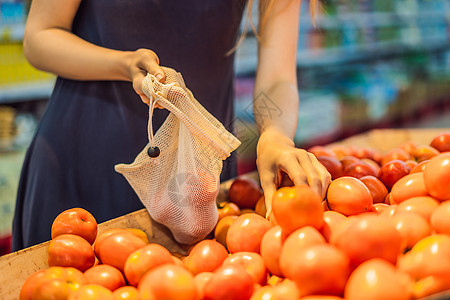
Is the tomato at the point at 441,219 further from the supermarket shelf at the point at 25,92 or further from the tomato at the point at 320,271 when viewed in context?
the supermarket shelf at the point at 25,92

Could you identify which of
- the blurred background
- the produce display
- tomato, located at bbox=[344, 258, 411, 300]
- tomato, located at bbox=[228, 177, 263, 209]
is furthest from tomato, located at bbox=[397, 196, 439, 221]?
the blurred background

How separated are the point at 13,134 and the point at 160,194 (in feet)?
6.71

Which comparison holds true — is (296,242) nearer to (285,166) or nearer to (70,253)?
(285,166)

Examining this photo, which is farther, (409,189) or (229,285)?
(409,189)

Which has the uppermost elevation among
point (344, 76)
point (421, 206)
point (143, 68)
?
point (143, 68)

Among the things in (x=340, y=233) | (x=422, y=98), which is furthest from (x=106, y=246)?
(x=422, y=98)

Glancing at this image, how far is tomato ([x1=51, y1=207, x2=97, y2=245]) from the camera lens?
37.8 inches

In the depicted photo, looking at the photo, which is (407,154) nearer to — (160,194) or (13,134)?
(160,194)

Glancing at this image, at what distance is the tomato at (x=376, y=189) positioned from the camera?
1.07 meters

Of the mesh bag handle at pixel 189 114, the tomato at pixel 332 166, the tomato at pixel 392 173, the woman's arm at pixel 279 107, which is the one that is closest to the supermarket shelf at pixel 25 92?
the woman's arm at pixel 279 107

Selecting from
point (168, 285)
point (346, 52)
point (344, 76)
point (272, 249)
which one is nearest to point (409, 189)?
point (272, 249)

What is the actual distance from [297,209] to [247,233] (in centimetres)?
17

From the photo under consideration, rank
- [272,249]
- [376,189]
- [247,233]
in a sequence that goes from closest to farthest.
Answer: [272,249] → [247,233] → [376,189]

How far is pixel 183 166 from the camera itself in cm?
102
